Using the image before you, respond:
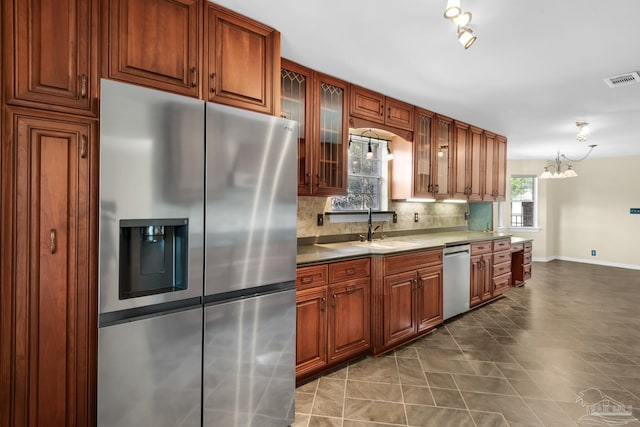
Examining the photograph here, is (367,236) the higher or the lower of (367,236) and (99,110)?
the lower

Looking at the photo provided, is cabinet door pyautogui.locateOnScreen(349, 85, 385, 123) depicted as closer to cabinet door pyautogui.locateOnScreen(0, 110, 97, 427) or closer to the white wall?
cabinet door pyautogui.locateOnScreen(0, 110, 97, 427)

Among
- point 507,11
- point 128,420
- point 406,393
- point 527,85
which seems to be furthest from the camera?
point 527,85

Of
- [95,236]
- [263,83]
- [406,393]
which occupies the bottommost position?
[406,393]

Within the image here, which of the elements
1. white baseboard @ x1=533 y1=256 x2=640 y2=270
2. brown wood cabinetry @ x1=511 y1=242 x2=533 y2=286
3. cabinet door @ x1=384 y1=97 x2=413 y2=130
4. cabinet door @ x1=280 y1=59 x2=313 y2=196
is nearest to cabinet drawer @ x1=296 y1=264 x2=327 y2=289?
cabinet door @ x1=280 y1=59 x2=313 y2=196

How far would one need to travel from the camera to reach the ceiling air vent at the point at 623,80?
2.84m

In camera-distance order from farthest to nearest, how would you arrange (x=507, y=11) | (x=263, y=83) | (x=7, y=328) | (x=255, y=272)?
(x=263, y=83) → (x=507, y=11) → (x=255, y=272) → (x=7, y=328)

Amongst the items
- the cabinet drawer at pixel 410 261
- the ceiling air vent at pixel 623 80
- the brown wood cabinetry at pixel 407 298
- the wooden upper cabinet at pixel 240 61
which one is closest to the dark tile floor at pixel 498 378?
the brown wood cabinetry at pixel 407 298

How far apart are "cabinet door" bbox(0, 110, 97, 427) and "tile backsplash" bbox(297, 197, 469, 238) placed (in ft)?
6.24

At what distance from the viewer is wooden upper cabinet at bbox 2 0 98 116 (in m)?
1.34

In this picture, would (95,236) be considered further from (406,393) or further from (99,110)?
(406,393)

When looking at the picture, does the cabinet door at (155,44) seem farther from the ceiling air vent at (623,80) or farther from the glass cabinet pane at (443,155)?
the ceiling air vent at (623,80)

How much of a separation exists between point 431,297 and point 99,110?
316 centimetres

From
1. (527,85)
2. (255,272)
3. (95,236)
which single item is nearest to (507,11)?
(527,85)

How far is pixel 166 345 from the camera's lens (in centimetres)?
157
